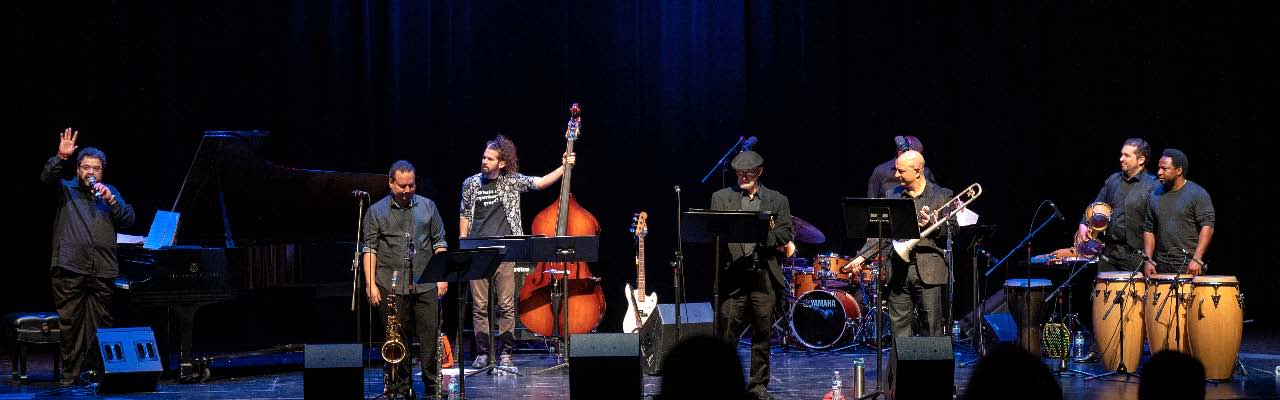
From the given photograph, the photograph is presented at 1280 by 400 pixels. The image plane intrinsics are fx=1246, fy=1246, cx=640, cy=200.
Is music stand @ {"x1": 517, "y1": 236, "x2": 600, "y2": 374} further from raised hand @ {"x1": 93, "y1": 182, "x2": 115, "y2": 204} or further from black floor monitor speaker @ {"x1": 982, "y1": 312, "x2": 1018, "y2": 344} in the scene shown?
black floor monitor speaker @ {"x1": 982, "y1": 312, "x2": 1018, "y2": 344}

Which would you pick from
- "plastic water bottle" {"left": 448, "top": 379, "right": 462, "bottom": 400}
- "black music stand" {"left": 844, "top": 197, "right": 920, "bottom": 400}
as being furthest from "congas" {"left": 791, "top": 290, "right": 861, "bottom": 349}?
"black music stand" {"left": 844, "top": 197, "right": 920, "bottom": 400}

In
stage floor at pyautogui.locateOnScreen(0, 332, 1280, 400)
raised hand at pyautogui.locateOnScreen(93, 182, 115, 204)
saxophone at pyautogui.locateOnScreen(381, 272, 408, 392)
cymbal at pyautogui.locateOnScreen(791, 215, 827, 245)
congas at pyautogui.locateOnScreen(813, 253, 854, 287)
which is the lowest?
stage floor at pyautogui.locateOnScreen(0, 332, 1280, 400)

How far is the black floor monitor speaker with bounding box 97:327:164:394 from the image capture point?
321 inches

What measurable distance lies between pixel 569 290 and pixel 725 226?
2.94m

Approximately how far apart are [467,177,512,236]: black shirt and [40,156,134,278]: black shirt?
2.53 meters

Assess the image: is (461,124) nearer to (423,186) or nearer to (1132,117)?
(423,186)

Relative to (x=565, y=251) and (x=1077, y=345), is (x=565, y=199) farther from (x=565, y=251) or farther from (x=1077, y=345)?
(x=1077, y=345)

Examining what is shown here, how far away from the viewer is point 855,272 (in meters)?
10.5

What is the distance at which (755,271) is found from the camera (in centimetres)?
756

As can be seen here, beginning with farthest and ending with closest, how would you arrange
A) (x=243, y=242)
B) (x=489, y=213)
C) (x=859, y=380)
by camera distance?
(x=489, y=213)
(x=243, y=242)
(x=859, y=380)

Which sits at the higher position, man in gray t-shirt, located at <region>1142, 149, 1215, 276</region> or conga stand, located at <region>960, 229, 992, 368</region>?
man in gray t-shirt, located at <region>1142, 149, 1215, 276</region>

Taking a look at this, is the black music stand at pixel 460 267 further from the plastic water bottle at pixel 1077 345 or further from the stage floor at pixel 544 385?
the plastic water bottle at pixel 1077 345

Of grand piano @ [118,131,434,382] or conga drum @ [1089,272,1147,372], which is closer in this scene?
grand piano @ [118,131,434,382]

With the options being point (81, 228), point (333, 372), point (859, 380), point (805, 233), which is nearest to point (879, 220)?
point (859, 380)
